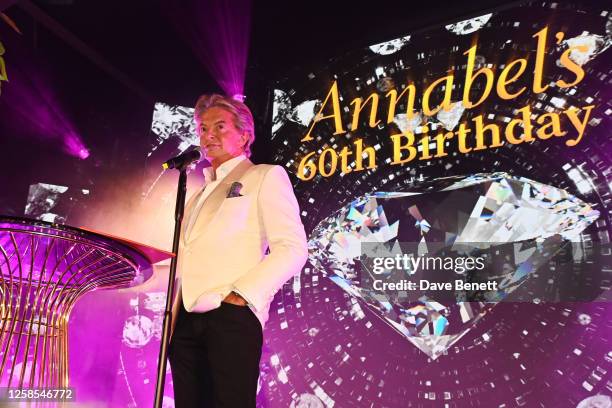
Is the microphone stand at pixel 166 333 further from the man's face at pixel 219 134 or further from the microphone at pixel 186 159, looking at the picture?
the man's face at pixel 219 134

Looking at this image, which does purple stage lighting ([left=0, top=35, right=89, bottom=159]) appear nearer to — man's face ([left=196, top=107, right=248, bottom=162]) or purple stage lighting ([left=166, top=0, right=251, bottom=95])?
purple stage lighting ([left=166, top=0, right=251, bottom=95])

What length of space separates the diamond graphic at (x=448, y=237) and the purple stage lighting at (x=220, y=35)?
4.16ft

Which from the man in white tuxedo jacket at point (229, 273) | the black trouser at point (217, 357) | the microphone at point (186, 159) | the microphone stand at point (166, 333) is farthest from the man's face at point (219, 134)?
the black trouser at point (217, 357)

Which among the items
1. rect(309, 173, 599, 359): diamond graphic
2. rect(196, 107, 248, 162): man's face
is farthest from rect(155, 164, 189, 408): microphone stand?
rect(309, 173, 599, 359): diamond graphic

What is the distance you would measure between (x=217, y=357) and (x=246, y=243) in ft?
1.08

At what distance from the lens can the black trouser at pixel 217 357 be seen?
4.37ft

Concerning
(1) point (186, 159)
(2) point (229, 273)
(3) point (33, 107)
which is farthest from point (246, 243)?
(3) point (33, 107)

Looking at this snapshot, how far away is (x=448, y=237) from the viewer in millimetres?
2574

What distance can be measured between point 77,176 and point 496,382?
2.50 metres

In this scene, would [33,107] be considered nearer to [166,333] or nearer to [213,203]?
[213,203]

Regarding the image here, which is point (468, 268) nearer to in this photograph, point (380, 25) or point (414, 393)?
point (414, 393)

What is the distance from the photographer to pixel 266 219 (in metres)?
1.50

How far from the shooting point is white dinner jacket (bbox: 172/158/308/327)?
139 centimetres

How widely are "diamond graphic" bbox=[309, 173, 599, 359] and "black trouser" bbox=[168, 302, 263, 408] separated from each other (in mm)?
1338
